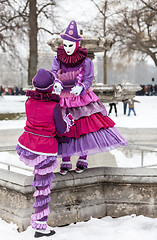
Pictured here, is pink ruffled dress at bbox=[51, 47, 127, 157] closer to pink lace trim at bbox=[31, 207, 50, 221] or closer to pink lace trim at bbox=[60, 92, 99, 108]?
pink lace trim at bbox=[60, 92, 99, 108]

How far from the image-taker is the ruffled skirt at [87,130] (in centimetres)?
375

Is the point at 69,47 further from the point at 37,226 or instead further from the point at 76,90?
the point at 37,226

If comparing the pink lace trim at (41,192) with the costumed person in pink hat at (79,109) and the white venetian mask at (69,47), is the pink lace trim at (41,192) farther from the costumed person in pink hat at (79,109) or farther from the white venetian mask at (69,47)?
the white venetian mask at (69,47)

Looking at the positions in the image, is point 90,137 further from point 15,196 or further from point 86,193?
point 15,196

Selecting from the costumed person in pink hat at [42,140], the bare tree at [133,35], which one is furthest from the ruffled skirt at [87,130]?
the bare tree at [133,35]

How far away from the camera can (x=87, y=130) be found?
12.4ft

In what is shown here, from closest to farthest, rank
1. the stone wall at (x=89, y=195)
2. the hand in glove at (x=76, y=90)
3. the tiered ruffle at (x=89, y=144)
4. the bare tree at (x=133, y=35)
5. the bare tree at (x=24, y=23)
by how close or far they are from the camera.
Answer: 1. the stone wall at (x=89, y=195)
2. the tiered ruffle at (x=89, y=144)
3. the hand in glove at (x=76, y=90)
4. the bare tree at (x=24, y=23)
5. the bare tree at (x=133, y=35)

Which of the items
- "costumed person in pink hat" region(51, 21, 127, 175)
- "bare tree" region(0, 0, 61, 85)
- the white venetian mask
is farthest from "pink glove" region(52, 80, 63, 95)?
"bare tree" region(0, 0, 61, 85)

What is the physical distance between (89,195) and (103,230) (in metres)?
0.45

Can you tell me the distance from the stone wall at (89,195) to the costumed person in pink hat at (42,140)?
9.4 inches

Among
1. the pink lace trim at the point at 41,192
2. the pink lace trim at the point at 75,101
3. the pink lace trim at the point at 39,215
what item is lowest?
the pink lace trim at the point at 39,215

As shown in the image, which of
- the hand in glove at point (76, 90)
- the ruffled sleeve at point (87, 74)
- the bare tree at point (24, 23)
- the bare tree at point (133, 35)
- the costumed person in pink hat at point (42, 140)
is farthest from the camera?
the bare tree at point (133, 35)

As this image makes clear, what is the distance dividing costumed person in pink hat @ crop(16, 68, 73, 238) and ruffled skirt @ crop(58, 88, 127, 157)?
465mm

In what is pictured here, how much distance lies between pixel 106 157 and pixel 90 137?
2923 millimetres
